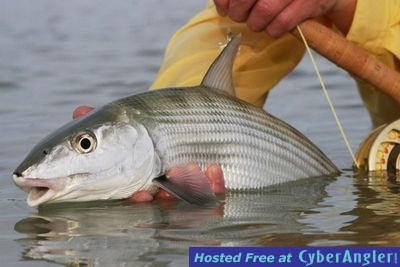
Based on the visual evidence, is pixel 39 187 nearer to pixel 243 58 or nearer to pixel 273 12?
pixel 273 12

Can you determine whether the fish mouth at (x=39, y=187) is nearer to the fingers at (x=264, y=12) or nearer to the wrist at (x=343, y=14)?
the fingers at (x=264, y=12)

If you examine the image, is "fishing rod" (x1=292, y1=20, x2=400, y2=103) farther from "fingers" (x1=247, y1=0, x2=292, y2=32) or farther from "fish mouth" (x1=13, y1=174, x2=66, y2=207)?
"fish mouth" (x1=13, y1=174, x2=66, y2=207)

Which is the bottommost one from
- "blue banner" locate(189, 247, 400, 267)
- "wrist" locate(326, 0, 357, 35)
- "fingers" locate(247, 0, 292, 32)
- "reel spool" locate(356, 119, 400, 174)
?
"blue banner" locate(189, 247, 400, 267)

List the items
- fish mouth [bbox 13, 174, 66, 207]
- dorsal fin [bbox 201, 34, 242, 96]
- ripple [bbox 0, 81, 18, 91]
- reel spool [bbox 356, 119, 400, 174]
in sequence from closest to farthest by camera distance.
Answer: fish mouth [bbox 13, 174, 66, 207]
dorsal fin [bbox 201, 34, 242, 96]
reel spool [bbox 356, 119, 400, 174]
ripple [bbox 0, 81, 18, 91]

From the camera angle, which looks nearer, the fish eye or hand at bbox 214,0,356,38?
the fish eye

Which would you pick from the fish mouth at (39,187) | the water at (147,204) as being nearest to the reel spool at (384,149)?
the water at (147,204)

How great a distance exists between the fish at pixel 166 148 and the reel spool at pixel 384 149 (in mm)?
377

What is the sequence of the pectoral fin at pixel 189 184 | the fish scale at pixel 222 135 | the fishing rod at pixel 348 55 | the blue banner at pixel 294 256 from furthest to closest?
the fishing rod at pixel 348 55 < the fish scale at pixel 222 135 < the pectoral fin at pixel 189 184 < the blue banner at pixel 294 256

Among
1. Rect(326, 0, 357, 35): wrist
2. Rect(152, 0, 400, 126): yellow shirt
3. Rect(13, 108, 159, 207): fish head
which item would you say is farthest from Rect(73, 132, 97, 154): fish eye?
Rect(326, 0, 357, 35): wrist

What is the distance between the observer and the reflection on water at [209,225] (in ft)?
11.5

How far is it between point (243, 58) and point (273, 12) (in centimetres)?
90

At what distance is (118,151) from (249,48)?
140 cm

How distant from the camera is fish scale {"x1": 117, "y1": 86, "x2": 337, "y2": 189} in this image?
4.19 metres

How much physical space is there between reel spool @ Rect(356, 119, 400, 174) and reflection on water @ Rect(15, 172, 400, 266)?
0.28 meters
